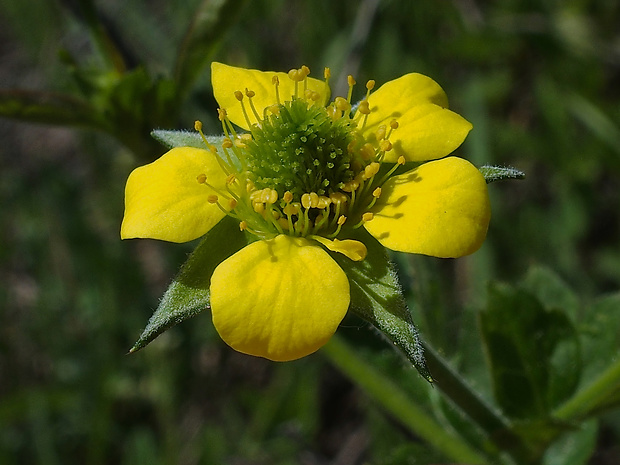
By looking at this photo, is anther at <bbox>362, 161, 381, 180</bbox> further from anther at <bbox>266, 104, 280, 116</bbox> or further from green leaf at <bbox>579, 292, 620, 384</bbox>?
green leaf at <bbox>579, 292, 620, 384</bbox>

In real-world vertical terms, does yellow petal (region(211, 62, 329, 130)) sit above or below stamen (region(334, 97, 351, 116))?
below

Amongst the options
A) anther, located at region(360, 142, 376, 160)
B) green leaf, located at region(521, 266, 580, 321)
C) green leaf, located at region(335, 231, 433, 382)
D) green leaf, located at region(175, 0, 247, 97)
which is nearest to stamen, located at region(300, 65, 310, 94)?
anther, located at region(360, 142, 376, 160)

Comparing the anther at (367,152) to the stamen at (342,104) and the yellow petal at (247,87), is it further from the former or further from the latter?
the yellow petal at (247,87)

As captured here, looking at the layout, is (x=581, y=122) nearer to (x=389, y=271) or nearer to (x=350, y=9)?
(x=350, y=9)

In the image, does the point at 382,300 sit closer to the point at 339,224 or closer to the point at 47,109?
the point at 339,224

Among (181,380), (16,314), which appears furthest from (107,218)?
(181,380)

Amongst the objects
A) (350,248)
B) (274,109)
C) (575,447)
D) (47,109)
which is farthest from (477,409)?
(47,109)
